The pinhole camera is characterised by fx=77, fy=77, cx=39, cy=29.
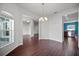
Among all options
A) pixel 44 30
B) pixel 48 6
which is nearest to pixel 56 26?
pixel 48 6

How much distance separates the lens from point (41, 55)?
204cm

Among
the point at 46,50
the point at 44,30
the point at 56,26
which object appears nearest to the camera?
the point at 46,50

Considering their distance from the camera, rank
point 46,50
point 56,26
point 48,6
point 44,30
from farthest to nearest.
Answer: point 44,30, point 56,26, point 48,6, point 46,50

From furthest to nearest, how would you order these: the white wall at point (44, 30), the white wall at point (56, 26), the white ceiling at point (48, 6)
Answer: the white wall at point (44, 30) → the white wall at point (56, 26) → the white ceiling at point (48, 6)

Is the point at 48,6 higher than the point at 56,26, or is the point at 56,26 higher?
the point at 48,6

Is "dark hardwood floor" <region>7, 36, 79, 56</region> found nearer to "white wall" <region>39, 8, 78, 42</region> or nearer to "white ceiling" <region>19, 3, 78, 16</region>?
"white ceiling" <region>19, 3, 78, 16</region>

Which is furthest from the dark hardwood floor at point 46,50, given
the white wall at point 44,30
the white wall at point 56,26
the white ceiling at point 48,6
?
the white wall at point 44,30

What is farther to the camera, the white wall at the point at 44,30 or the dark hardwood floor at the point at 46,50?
the white wall at the point at 44,30

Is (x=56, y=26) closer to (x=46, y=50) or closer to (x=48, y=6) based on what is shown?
(x=48, y=6)

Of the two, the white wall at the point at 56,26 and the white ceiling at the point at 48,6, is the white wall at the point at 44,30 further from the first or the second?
the white ceiling at the point at 48,6

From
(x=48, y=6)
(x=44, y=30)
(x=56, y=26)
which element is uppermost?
(x=48, y=6)

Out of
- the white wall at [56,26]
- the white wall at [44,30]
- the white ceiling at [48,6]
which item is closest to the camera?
the white ceiling at [48,6]

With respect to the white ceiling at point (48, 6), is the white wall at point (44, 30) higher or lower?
lower

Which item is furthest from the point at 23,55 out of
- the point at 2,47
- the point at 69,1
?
the point at 69,1
